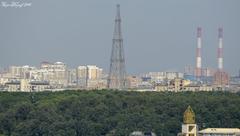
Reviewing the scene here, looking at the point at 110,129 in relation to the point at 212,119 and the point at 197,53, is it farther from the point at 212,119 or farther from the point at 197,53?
the point at 197,53

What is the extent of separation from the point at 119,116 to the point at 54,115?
6.27ft

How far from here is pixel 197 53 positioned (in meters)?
92.2

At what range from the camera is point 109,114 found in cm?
4731

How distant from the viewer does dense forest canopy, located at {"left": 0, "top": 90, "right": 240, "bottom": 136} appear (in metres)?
43.8

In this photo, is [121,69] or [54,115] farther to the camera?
[121,69]

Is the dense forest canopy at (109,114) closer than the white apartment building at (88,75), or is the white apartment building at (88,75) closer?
the dense forest canopy at (109,114)

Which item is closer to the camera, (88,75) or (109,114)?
(109,114)

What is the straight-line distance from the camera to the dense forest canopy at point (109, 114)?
43.8 m

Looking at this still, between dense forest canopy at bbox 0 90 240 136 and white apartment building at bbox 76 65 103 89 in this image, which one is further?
white apartment building at bbox 76 65 103 89

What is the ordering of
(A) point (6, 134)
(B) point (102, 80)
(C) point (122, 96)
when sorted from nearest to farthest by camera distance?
(A) point (6, 134) < (C) point (122, 96) < (B) point (102, 80)

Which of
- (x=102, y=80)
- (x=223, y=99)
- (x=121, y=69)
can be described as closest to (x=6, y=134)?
(x=223, y=99)

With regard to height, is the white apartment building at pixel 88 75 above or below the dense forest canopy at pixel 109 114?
above

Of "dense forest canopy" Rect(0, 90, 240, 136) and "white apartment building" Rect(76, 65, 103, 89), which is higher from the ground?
"white apartment building" Rect(76, 65, 103, 89)

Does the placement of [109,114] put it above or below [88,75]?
below
